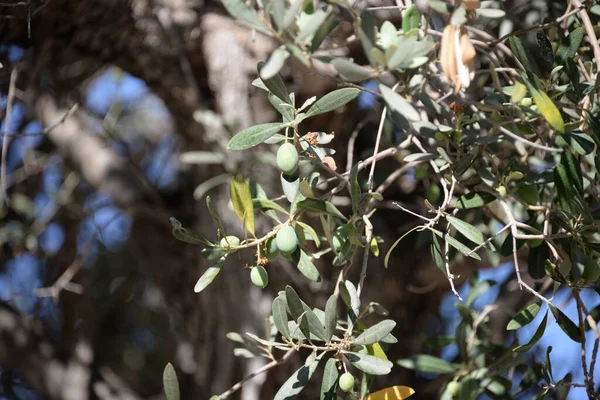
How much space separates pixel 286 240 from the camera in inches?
24.0

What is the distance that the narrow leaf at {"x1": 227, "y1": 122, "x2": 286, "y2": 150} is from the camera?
0.61m

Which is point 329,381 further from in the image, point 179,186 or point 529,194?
point 179,186

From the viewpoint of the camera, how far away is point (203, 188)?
1369mm

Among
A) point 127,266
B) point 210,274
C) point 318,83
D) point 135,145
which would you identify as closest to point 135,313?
point 127,266

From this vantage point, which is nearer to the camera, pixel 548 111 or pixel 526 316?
pixel 548 111

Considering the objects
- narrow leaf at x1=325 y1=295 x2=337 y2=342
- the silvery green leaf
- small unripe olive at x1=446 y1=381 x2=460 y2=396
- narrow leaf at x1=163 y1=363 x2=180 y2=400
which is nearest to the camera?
the silvery green leaf

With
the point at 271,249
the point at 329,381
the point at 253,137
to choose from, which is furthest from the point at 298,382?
the point at 253,137

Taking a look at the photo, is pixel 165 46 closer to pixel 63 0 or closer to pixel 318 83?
pixel 63 0

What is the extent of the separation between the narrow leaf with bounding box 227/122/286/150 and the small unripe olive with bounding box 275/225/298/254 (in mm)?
88

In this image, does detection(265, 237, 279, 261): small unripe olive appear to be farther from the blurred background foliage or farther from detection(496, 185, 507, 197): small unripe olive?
the blurred background foliage

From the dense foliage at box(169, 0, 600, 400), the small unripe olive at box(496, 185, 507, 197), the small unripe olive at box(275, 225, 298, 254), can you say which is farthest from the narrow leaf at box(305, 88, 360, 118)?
the small unripe olive at box(496, 185, 507, 197)

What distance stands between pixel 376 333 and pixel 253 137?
0.73 ft

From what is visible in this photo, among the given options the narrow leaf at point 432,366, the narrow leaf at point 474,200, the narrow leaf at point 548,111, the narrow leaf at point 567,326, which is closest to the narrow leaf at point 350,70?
the narrow leaf at point 548,111

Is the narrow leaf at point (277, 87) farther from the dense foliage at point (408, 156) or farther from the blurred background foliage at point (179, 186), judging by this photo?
the blurred background foliage at point (179, 186)
